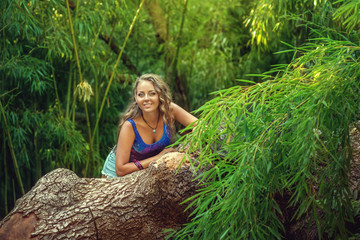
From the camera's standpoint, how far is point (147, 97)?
2727 mm

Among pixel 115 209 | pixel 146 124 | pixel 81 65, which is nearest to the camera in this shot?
pixel 115 209

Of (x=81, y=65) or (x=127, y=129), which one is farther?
(x=81, y=65)

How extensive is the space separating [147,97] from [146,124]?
17 cm

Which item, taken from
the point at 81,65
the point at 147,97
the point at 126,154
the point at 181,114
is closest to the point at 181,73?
the point at 81,65

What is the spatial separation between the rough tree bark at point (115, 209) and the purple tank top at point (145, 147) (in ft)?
1.14

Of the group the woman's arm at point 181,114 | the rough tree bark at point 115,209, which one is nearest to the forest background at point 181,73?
the rough tree bark at point 115,209

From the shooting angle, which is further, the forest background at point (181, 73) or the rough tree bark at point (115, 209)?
the rough tree bark at point (115, 209)

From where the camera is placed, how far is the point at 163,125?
2807 mm

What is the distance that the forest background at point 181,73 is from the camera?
1.85 meters

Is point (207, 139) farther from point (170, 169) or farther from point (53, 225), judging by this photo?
point (53, 225)

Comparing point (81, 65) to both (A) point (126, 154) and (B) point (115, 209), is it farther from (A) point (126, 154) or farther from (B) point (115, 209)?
(B) point (115, 209)

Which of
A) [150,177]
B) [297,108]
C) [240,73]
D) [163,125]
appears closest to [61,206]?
[150,177]

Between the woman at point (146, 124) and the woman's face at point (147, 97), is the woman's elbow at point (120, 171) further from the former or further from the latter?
the woman's face at point (147, 97)

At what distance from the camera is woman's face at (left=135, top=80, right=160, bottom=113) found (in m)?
2.73
